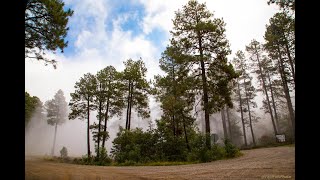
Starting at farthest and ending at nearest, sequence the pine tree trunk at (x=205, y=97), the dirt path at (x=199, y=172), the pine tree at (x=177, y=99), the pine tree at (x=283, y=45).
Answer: the pine tree at (x=283, y=45) < the pine tree at (x=177, y=99) < the pine tree trunk at (x=205, y=97) < the dirt path at (x=199, y=172)

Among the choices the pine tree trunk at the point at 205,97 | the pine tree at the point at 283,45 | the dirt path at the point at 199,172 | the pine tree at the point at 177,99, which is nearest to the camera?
the dirt path at the point at 199,172

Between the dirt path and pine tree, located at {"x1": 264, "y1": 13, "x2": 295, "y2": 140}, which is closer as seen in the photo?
the dirt path

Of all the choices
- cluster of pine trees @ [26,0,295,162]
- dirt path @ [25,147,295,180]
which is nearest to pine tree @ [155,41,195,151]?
cluster of pine trees @ [26,0,295,162]

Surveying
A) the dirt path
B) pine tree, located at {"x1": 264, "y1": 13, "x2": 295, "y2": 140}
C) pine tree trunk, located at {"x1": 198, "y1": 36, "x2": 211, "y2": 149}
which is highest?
pine tree, located at {"x1": 264, "y1": 13, "x2": 295, "y2": 140}

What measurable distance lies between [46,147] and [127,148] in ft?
269

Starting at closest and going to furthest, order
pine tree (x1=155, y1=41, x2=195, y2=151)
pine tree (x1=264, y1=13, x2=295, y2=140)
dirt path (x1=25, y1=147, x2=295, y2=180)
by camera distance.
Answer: dirt path (x1=25, y1=147, x2=295, y2=180) < pine tree (x1=155, y1=41, x2=195, y2=151) < pine tree (x1=264, y1=13, x2=295, y2=140)

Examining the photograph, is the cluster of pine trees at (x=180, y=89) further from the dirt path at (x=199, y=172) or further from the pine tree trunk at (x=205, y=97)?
the dirt path at (x=199, y=172)

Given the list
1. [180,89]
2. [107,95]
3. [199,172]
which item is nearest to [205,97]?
[180,89]

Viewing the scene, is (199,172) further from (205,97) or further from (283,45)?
(283,45)

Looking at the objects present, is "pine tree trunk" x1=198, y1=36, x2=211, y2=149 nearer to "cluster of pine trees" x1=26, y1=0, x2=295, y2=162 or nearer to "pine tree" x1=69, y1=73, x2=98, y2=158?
"cluster of pine trees" x1=26, y1=0, x2=295, y2=162

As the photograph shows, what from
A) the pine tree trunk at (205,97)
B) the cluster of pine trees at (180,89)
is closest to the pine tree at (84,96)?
the cluster of pine trees at (180,89)

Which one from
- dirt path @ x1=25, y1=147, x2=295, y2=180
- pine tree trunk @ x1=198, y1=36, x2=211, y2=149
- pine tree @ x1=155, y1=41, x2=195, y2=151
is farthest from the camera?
pine tree @ x1=155, y1=41, x2=195, y2=151
